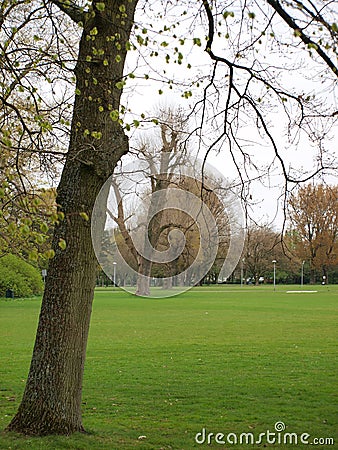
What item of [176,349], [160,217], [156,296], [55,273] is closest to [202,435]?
[55,273]

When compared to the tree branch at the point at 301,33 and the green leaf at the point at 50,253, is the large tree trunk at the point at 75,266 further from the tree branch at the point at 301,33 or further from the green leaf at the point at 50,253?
the green leaf at the point at 50,253

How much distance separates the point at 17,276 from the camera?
1508 inches

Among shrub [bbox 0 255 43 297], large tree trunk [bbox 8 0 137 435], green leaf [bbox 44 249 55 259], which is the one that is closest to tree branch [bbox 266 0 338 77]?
large tree trunk [bbox 8 0 137 435]

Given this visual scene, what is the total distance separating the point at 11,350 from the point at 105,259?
24247 mm

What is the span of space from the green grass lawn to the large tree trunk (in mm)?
319

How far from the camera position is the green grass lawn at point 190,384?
22.9 feet

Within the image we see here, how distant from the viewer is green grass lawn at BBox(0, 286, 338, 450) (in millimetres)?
6977

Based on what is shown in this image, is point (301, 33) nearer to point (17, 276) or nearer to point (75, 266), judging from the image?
point (75, 266)

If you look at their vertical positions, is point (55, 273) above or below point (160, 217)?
below

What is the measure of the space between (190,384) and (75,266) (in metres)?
4.50

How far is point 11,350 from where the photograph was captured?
558 inches

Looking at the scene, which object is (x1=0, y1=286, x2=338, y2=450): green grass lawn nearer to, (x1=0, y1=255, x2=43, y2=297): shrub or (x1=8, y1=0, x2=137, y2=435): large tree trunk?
(x1=8, y1=0, x2=137, y2=435): large tree trunk

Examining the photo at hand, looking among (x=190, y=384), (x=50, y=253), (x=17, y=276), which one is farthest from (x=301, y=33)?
(x=17, y=276)

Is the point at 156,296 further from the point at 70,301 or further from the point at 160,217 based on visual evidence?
the point at 70,301
